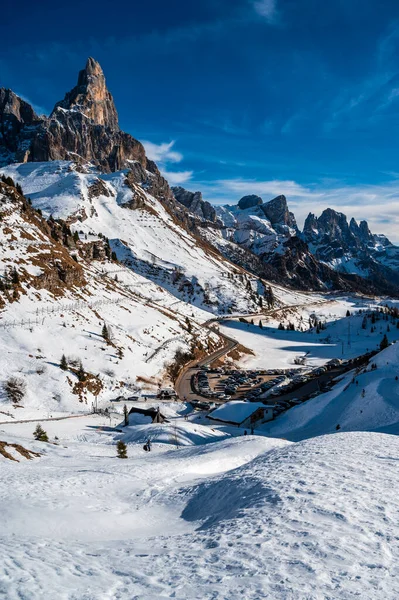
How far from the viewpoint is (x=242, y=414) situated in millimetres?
62125

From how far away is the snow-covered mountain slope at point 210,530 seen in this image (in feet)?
28.4

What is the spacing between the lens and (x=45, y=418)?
51094mm

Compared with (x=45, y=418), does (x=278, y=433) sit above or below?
below

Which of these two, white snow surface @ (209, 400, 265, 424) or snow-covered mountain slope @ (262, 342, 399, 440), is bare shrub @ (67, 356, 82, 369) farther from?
snow-covered mountain slope @ (262, 342, 399, 440)

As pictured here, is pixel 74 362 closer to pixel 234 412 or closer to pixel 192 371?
pixel 234 412

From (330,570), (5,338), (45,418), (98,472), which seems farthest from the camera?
(5,338)

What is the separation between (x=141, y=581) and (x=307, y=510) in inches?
271

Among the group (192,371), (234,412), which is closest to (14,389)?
(234,412)

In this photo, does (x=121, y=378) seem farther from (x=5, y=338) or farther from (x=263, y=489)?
(x=263, y=489)

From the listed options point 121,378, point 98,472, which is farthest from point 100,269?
point 98,472

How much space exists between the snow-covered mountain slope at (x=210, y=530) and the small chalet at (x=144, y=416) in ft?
97.5

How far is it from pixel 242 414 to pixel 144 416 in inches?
679

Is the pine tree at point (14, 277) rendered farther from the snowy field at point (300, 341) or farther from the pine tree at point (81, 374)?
the snowy field at point (300, 341)

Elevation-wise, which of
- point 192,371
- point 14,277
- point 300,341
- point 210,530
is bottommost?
point 192,371
